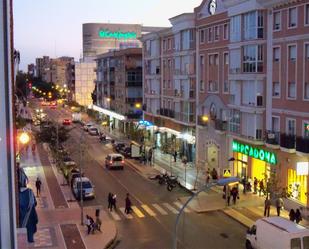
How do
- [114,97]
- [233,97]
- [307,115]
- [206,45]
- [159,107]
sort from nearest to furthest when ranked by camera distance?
1. [307,115]
2. [233,97]
3. [206,45]
4. [159,107]
5. [114,97]

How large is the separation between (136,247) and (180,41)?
31.9m

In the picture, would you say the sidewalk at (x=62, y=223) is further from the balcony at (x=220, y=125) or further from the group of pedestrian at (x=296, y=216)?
the balcony at (x=220, y=125)

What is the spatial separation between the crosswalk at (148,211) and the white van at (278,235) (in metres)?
9.05

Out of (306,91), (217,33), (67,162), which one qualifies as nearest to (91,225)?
(306,91)

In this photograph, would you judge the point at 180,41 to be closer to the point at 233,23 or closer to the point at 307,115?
the point at 233,23

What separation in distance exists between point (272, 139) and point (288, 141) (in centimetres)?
228

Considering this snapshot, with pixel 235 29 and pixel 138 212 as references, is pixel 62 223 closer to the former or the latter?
pixel 138 212

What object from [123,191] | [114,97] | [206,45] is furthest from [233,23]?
[114,97]

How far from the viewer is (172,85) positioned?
5888 cm

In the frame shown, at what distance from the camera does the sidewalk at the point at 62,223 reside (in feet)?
85.6

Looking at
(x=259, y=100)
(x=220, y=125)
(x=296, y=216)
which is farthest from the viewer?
(x=220, y=125)

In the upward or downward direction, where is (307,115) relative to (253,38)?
downward

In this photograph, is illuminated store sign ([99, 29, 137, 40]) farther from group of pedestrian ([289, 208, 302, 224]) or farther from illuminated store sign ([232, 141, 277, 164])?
group of pedestrian ([289, 208, 302, 224])

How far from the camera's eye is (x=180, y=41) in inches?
2137
